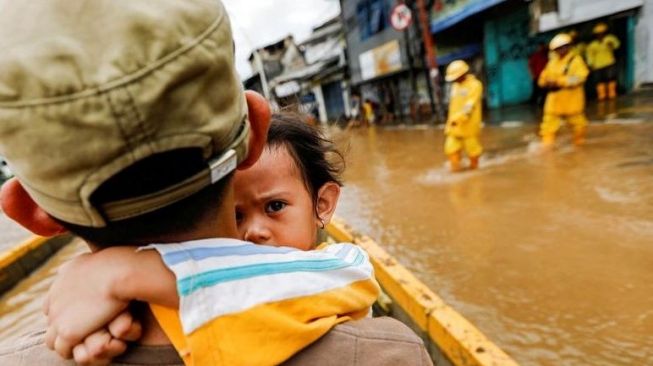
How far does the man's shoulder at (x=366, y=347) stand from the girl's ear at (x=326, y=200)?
932 millimetres

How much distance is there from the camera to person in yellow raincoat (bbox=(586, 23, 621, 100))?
33.8ft

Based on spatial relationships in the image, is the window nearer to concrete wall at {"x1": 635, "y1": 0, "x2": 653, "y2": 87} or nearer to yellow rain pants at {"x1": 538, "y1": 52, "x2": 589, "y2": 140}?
concrete wall at {"x1": 635, "y1": 0, "x2": 653, "y2": 87}

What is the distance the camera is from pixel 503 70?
530 inches

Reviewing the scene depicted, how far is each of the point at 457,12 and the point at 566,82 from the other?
6.12 m

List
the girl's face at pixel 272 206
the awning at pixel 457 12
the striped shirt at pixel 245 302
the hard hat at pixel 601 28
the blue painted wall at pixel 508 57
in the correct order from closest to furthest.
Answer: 1. the striped shirt at pixel 245 302
2. the girl's face at pixel 272 206
3. the hard hat at pixel 601 28
4. the awning at pixel 457 12
5. the blue painted wall at pixel 508 57

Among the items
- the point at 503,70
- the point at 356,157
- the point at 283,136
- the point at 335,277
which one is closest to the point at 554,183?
the point at 283,136

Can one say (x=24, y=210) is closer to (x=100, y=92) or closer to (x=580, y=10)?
(x=100, y=92)

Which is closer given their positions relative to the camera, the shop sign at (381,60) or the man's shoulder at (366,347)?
the man's shoulder at (366,347)

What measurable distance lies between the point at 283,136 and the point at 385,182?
19.8ft

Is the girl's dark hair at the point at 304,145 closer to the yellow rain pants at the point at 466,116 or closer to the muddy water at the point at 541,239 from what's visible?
the muddy water at the point at 541,239

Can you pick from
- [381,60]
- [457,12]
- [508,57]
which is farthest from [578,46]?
[381,60]

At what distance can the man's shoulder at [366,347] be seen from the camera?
0.70 m

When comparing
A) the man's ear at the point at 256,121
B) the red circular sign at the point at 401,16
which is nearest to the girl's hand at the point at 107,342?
A: the man's ear at the point at 256,121

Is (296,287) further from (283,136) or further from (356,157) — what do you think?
(356,157)
